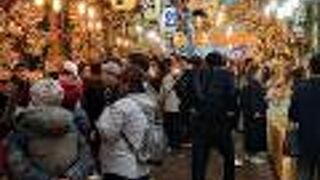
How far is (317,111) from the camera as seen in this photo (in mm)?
12695

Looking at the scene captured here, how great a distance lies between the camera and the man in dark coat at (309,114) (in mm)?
12672

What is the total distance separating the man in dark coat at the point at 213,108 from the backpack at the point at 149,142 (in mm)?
3961

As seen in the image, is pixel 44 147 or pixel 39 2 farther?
pixel 39 2

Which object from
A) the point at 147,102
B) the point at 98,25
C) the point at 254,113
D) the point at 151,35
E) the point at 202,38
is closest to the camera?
the point at 147,102

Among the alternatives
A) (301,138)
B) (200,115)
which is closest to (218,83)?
(200,115)

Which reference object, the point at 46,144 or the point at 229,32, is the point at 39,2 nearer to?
the point at 46,144

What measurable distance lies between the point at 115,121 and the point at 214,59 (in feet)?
14.4

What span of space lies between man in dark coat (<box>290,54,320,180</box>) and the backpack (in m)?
3.44

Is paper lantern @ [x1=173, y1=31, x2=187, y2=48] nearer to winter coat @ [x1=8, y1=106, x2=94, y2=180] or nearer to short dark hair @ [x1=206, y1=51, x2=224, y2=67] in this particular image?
short dark hair @ [x1=206, y1=51, x2=224, y2=67]

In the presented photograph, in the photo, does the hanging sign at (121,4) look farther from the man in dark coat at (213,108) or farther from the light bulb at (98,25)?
the man in dark coat at (213,108)

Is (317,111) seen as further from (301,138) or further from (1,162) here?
(1,162)

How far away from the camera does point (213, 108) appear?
13.6 m

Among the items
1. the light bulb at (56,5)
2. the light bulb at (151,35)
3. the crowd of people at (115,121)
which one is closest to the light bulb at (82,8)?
the light bulb at (56,5)

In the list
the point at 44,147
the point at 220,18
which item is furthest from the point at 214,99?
the point at 220,18
